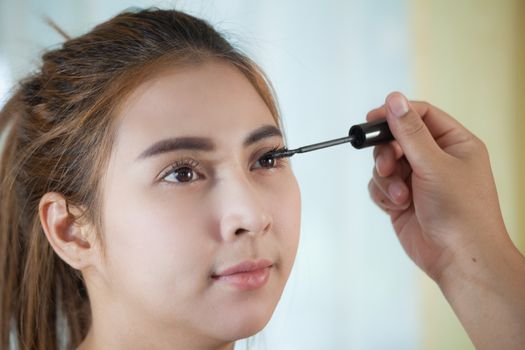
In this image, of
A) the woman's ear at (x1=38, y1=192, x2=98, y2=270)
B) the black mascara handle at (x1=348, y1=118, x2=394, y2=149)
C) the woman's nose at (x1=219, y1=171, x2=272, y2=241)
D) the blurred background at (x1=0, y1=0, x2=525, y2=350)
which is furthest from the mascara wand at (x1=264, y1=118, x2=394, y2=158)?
the blurred background at (x1=0, y1=0, x2=525, y2=350)

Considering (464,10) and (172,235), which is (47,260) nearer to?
(172,235)

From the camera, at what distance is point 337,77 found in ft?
5.70

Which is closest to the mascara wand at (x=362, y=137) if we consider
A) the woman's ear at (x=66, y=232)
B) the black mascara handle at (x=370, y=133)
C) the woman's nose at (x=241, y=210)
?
the black mascara handle at (x=370, y=133)

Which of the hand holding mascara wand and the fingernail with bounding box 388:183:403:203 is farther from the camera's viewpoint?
the fingernail with bounding box 388:183:403:203

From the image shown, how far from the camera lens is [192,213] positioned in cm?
91

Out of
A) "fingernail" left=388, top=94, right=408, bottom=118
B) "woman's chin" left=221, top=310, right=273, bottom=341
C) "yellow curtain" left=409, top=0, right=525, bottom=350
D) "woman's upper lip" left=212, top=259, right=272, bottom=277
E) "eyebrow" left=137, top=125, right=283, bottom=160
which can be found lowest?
"woman's chin" left=221, top=310, right=273, bottom=341

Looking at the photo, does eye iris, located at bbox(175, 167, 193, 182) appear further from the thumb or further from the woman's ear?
the thumb

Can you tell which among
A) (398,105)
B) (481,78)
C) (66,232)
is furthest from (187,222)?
(481,78)

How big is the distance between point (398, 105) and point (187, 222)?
41cm

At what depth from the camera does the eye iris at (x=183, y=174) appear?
936 mm

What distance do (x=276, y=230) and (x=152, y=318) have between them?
25cm

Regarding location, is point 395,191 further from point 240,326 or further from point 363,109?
point 363,109

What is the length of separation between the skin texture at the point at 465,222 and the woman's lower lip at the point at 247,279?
0.34m

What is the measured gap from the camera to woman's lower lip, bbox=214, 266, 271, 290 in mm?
898
